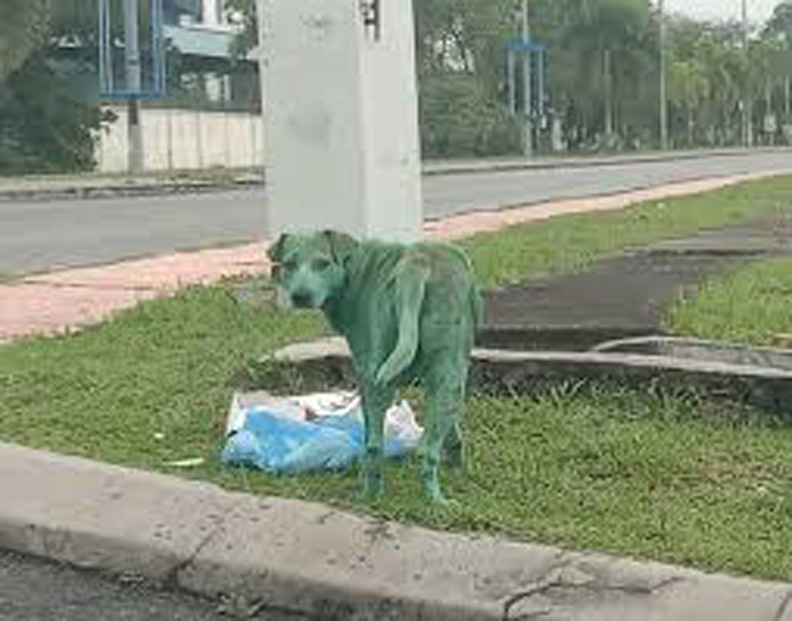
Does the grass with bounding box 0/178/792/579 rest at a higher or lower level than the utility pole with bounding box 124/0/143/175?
lower

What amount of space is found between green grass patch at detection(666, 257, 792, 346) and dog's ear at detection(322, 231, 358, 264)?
336 centimetres

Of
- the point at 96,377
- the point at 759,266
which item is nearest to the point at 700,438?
the point at 96,377

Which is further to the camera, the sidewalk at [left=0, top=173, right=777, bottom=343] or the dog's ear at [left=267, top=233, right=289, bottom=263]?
the sidewalk at [left=0, top=173, right=777, bottom=343]

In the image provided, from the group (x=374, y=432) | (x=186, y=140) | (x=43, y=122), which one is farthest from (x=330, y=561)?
(x=186, y=140)

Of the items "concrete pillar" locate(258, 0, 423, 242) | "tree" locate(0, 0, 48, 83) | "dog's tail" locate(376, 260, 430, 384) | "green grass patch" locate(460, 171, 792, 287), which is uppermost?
"tree" locate(0, 0, 48, 83)

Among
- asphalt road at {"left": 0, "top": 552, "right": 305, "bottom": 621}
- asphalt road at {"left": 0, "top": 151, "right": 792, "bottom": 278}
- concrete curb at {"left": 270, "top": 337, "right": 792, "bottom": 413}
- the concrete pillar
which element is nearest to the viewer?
asphalt road at {"left": 0, "top": 552, "right": 305, "bottom": 621}

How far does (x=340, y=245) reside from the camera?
502 centimetres

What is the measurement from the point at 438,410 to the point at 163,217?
17.7 metres

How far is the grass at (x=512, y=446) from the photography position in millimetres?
5125

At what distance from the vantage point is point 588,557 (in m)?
4.80

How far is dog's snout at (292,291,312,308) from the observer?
4.87 metres

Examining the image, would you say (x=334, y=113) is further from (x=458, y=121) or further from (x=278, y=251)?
(x=458, y=121)

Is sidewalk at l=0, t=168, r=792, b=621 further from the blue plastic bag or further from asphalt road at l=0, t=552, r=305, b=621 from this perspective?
the blue plastic bag

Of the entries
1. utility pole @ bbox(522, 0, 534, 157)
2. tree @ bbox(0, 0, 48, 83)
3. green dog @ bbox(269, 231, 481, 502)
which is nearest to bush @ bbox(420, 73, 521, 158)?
utility pole @ bbox(522, 0, 534, 157)
